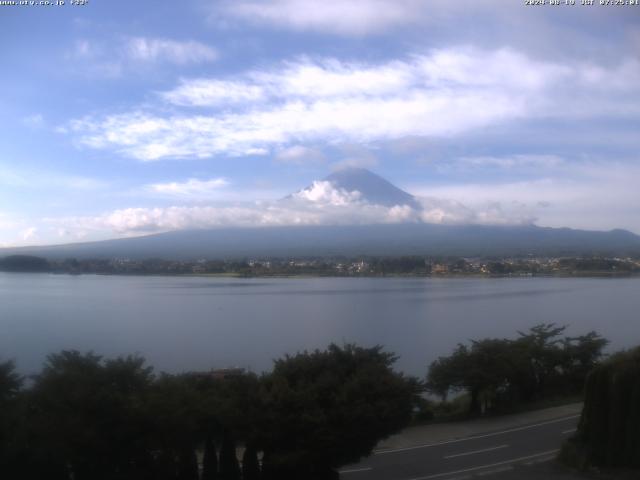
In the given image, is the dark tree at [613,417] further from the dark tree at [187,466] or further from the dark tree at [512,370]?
the dark tree at [187,466]

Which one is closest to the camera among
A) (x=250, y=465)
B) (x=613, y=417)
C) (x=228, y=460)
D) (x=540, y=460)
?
(x=228, y=460)

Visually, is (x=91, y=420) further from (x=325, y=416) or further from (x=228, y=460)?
(x=325, y=416)

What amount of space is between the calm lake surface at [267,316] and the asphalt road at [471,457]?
483 cm

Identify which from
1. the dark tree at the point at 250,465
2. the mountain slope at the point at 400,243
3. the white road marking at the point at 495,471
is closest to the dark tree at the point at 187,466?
the dark tree at the point at 250,465

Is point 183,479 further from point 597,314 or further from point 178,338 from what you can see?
point 597,314

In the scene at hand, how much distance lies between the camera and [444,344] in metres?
16.7

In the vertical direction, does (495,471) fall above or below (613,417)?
below

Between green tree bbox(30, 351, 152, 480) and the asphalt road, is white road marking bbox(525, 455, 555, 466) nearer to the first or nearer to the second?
the asphalt road

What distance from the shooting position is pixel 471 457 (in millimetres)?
7199

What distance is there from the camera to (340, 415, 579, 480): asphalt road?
6559mm

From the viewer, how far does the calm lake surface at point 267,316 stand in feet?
49.1

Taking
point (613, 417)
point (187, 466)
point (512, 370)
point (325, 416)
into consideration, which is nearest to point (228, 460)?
point (187, 466)

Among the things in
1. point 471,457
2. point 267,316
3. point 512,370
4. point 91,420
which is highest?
point 91,420

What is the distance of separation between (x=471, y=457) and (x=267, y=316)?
15.1 m
